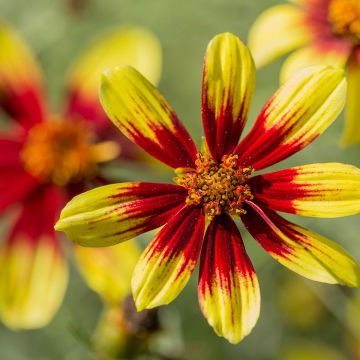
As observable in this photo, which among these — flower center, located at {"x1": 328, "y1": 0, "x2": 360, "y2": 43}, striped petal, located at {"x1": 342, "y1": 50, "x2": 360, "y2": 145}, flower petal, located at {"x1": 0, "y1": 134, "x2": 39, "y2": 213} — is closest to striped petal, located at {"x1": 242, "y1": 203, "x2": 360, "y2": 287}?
striped petal, located at {"x1": 342, "y1": 50, "x2": 360, "y2": 145}

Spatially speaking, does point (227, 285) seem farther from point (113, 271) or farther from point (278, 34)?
point (278, 34)

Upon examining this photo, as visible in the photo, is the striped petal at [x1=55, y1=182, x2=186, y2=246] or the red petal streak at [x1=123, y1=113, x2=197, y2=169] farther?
the red petal streak at [x1=123, y1=113, x2=197, y2=169]

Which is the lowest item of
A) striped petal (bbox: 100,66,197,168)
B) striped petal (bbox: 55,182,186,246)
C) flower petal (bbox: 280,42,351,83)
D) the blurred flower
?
striped petal (bbox: 55,182,186,246)

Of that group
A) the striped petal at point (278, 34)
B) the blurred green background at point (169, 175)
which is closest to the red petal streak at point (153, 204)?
the striped petal at point (278, 34)

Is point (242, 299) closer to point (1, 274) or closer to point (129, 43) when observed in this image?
point (1, 274)

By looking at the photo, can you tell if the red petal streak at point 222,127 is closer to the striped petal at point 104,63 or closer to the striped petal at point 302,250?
the striped petal at point 302,250

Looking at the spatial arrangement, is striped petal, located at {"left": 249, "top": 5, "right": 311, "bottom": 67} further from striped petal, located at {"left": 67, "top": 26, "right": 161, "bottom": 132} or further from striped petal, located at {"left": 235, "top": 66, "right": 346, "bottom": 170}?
striped petal, located at {"left": 235, "top": 66, "right": 346, "bottom": 170}
